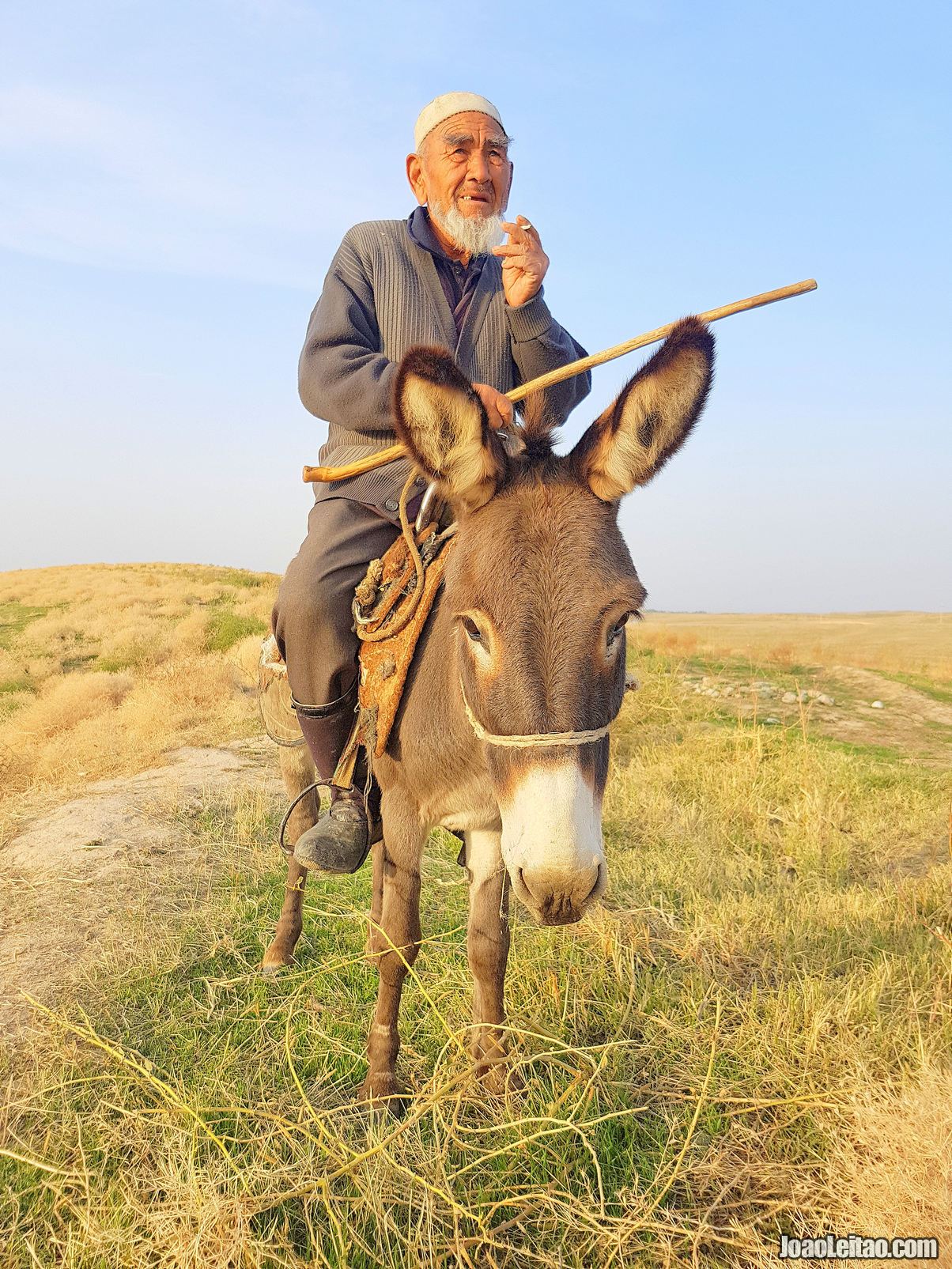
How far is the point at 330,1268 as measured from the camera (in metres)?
2.07

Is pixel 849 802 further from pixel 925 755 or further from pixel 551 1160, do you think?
pixel 551 1160

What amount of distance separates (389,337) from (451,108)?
118 centimetres

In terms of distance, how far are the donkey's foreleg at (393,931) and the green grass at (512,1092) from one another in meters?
0.15

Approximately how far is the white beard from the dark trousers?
1.40m

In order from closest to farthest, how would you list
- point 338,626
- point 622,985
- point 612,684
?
point 612,684
point 338,626
point 622,985

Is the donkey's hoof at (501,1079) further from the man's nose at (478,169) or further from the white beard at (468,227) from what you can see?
the man's nose at (478,169)

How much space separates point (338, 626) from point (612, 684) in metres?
1.49

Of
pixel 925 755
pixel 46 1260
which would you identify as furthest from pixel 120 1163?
pixel 925 755

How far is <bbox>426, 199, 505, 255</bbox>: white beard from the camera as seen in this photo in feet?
10.9

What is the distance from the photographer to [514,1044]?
10.1ft

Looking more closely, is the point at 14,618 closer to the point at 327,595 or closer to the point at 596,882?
the point at 327,595

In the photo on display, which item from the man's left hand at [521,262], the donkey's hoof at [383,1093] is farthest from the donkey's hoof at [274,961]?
the man's left hand at [521,262]

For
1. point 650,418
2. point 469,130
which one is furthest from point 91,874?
point 469,130

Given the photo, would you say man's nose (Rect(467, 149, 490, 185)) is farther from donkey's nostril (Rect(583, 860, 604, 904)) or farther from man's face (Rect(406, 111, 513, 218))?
donkey's nostril (Rect(583, 860, 604, 904))
